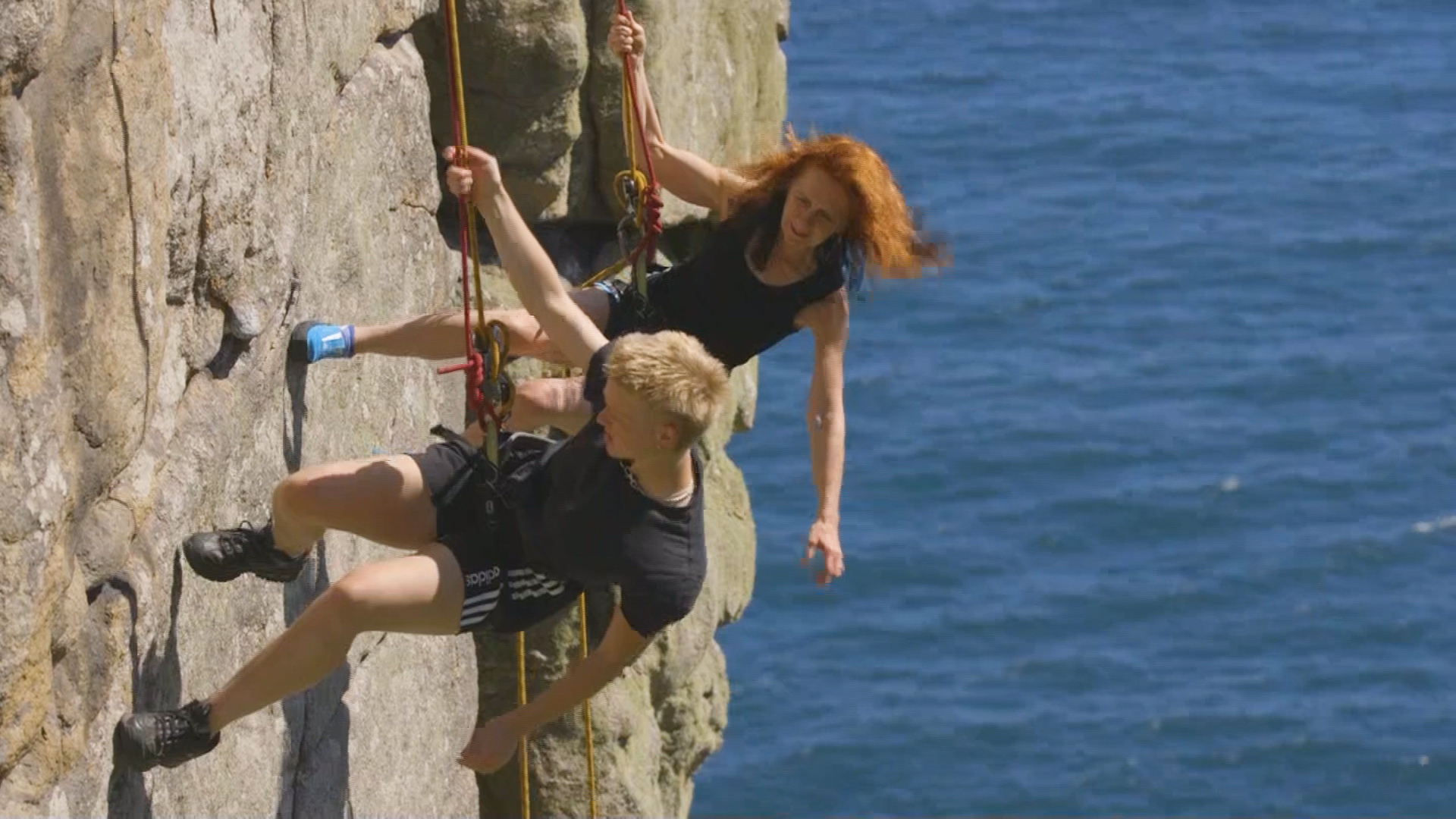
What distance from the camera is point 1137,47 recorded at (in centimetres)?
3503

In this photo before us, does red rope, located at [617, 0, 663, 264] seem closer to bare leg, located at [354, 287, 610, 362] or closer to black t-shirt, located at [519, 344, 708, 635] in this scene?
bare leg, located at [354, 287, 610, 362]

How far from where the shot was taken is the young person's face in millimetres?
5707

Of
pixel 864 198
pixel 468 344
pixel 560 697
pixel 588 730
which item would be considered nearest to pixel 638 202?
pixel 864 198

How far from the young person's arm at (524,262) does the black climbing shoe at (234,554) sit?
3.00ft

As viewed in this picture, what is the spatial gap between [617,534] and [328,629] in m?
0.73

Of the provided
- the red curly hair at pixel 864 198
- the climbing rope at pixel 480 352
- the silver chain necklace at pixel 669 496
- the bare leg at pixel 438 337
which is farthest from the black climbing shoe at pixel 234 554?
the red curly hair at pixel 864 198

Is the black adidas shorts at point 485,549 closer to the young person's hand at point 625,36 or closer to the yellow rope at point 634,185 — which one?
the yellow rope at point 634,185

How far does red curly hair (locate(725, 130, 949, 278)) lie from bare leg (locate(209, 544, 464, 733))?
5.69 ft

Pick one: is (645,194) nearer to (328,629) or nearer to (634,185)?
(634,185)

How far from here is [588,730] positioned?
9.54 m

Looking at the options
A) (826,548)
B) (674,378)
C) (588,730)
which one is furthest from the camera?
(588,730)

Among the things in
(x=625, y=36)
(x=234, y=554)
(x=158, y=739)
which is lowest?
(x=158, y=739)

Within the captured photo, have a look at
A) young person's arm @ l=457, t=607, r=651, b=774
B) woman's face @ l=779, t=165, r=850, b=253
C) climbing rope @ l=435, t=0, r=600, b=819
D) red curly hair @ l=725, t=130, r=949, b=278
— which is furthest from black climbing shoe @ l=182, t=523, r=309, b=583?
red curly hair @ l=725, t=130, r=949, b=278

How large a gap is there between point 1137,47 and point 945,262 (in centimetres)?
2849
